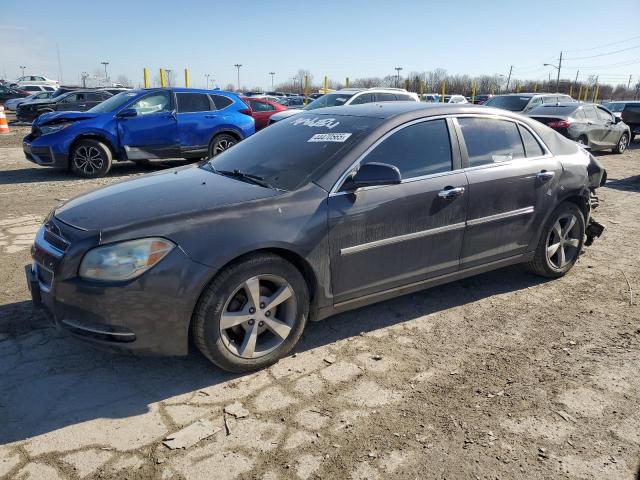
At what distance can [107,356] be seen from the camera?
3.30 m

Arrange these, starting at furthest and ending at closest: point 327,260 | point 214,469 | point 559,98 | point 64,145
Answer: point 559,98
point 64,145
point 327,260
point 214,469

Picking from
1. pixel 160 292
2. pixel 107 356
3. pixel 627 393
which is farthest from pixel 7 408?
pixel 627 393

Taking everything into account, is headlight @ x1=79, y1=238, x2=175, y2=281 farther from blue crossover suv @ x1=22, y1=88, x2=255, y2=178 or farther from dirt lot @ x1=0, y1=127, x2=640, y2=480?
blue crossover suv @ x1=22, y1=88, x2=255, y2=178

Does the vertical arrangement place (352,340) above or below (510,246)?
below

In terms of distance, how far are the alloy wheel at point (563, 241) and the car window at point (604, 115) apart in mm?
10921

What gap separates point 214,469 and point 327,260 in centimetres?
140

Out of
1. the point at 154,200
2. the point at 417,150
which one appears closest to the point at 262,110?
the point at 417,150

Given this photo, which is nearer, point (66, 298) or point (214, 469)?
point (214, 469)

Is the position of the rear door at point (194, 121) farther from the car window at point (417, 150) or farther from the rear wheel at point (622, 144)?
the rear wheel at point (622, 144)

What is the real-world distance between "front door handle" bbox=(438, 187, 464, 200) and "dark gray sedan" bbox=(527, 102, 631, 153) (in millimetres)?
9634

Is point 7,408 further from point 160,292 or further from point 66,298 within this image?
point 160,292

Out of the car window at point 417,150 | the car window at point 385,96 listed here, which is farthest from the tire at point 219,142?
the car window at point 417,150

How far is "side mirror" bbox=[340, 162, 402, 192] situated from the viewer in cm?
324

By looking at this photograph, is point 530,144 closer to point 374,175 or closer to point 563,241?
point 563,241
